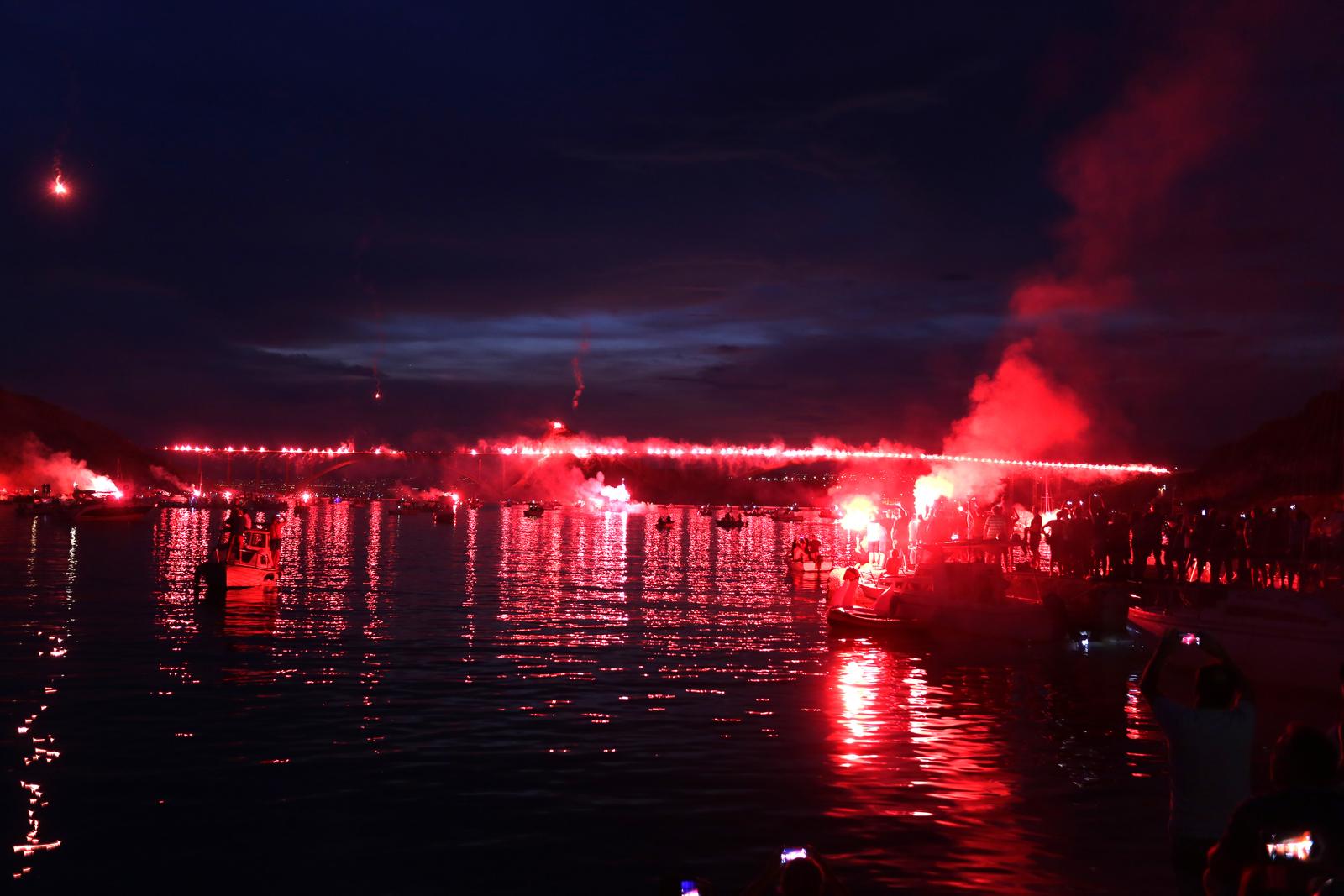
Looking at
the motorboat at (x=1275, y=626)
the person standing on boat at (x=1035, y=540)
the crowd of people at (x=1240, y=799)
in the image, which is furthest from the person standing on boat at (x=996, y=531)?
the crowd of people at (x=1240, y=799)

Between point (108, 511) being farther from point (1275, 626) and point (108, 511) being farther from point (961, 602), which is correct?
point (1275, 626)

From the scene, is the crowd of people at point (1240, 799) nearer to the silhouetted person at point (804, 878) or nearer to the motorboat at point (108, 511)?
the silhouetted person at point (804, 878)

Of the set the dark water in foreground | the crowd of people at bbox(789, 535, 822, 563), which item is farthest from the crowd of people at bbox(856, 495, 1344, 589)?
the crowd of people at bbox(789, 535, 822, 563)

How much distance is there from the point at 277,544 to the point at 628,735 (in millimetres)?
37793

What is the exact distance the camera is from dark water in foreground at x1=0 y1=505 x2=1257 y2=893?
47.0 feet

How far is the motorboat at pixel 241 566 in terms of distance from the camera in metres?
49.6

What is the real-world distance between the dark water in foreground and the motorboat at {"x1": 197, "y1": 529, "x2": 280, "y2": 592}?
4778mm

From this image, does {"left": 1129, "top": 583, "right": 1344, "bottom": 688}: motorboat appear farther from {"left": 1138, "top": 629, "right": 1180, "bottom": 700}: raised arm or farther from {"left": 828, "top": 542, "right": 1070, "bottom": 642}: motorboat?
{"left": 1138, "top": 629, "right": 1180, "bottom": 700}: raised arm

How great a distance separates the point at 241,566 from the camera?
5047 cm

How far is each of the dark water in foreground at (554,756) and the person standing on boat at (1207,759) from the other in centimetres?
388

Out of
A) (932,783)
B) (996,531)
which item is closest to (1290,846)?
(932,783)

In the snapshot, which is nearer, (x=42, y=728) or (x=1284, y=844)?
(x=1284, y=844)

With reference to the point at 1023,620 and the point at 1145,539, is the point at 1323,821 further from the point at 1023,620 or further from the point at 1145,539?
the point at 1145,539

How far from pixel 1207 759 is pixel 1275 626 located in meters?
23.3
